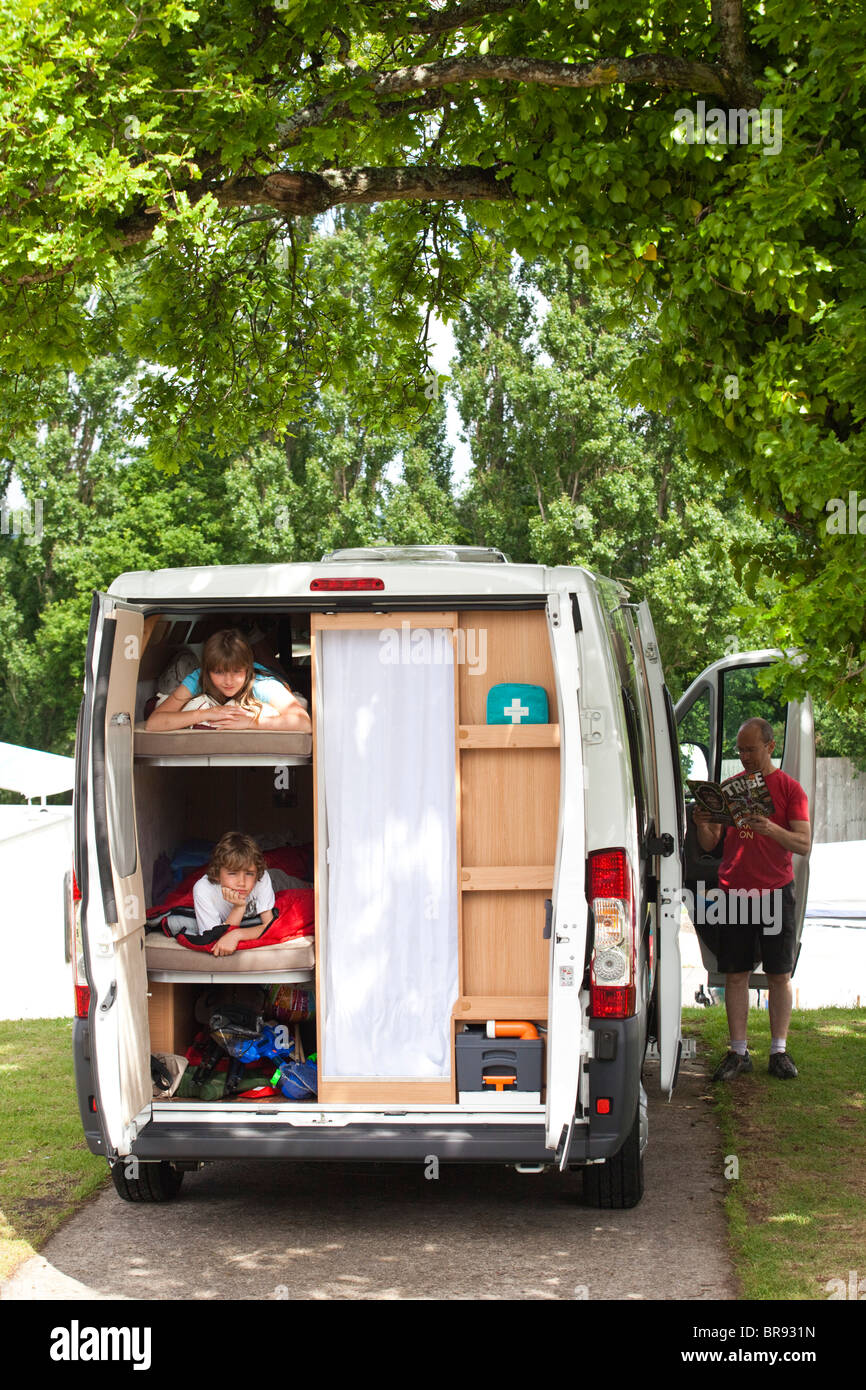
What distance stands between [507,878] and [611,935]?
62cm

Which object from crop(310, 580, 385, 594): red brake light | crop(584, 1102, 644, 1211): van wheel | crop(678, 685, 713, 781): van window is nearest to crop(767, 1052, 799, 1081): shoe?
crop(678, 685, 713, 781): van window

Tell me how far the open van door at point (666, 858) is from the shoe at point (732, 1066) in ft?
6.05

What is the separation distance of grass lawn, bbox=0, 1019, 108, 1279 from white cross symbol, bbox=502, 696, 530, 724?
2.93m

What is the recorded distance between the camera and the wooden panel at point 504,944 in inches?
231

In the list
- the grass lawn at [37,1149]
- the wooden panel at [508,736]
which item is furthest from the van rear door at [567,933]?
the grass lawn at [37,1149]

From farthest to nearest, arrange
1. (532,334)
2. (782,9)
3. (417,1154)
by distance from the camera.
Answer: (532,334)
(782,9)
(417,1154)

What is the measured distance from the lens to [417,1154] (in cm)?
540

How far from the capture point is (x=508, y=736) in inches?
231

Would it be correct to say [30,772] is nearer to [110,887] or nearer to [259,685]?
[259,685]

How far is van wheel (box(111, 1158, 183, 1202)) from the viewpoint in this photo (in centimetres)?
627

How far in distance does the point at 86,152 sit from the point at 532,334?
2591 centimetres

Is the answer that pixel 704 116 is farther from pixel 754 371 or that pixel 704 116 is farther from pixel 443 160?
pixel 443 160

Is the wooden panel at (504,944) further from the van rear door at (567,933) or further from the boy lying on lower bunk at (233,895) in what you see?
the boy lying on lower bunk at (233,895)

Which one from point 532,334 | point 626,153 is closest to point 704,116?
point 626,153
